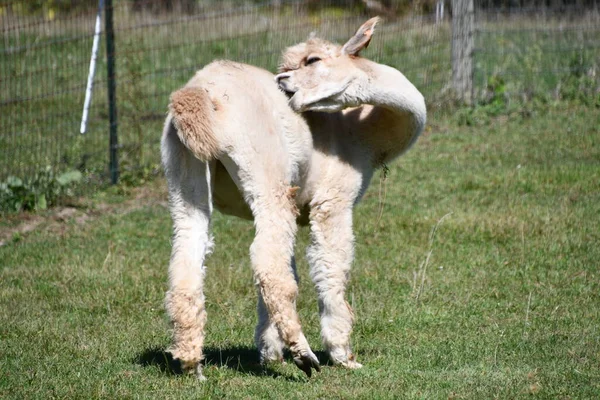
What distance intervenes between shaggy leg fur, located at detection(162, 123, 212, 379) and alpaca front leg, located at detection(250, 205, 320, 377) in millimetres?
390

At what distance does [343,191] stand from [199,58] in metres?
6.92

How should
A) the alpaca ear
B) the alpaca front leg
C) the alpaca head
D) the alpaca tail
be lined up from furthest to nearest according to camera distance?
the alpaca ear < the alpaca head < the alpaca tail < the alpaca front leg

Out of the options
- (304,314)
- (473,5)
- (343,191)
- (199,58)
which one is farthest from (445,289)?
(473,5)

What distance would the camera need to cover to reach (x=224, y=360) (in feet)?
19.3

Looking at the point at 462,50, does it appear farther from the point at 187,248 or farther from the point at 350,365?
the point at 187,248

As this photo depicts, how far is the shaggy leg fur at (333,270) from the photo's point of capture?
556 centimetres

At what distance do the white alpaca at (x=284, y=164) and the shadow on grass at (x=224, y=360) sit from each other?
6.2 inches

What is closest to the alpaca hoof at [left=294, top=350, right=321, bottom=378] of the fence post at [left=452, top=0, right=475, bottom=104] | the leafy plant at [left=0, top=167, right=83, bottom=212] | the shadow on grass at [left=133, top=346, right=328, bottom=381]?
the shadow on grass at [left=133, top=346, right=328, bottom=381]

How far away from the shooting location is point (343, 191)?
575 cm

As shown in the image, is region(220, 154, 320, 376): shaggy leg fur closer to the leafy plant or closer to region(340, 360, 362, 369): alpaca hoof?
region(340, 360, 362, 369): alpaca hoof

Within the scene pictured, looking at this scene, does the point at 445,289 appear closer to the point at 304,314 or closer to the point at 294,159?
the point at 304,314

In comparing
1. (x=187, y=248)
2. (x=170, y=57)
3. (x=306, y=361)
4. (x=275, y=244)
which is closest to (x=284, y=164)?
(x=275, y=244)

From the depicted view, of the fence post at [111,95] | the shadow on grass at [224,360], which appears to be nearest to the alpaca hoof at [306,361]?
the shadow on grass at [224,360]

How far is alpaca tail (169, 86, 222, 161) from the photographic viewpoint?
4.93 meters
